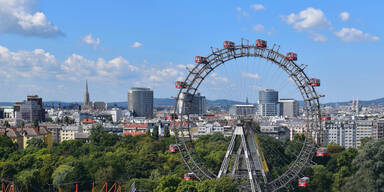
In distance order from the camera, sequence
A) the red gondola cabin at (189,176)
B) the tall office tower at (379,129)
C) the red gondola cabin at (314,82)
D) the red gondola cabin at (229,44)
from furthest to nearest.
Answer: the tall office tower at (379,129) → the red gondola cabin at (229,44) → the red gondola cabin at (189,176) → the red gondola cabin at (314,82)

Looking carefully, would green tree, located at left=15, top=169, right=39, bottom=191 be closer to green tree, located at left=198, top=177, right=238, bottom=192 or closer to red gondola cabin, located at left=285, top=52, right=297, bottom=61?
green tree, located at left=198, top=177, right=238, bottom=192

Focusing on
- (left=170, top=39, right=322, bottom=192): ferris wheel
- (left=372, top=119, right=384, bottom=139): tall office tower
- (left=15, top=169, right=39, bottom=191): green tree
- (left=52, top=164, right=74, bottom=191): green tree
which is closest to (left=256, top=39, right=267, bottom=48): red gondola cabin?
(left=170, top=39, right=322, bottom=192): ferris wheel

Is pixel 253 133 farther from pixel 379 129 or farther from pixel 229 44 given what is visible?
pixel 379 129

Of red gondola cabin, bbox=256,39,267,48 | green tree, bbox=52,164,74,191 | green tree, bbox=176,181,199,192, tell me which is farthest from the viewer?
green tree, bbox=52,164,74,191

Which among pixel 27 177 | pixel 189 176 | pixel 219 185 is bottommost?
pixel 27 177

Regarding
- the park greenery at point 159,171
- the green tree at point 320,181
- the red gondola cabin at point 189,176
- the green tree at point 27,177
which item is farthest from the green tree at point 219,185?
the green tree at point 27,177

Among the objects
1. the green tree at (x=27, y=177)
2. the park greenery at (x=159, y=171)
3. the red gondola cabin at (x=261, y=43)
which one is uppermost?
the red gondola cabin at (x=261, y=43)

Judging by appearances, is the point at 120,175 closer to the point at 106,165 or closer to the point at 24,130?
the point at 106,165

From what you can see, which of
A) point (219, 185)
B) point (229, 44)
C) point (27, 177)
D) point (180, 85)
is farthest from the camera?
point (27, 177)

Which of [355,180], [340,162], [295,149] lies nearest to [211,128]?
[295,149]

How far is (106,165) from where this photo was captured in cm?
7888

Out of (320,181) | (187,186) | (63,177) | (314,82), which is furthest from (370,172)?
(63,177)

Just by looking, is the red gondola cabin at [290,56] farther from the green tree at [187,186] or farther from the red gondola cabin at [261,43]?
the green tree at [187,186]

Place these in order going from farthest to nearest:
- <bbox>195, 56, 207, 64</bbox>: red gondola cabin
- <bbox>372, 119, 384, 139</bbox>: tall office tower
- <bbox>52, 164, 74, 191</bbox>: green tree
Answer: <bbox>372, 119, 384, 139</bbox>: tall office tower < <bbox>52, 164, 74, 191</bbox>: green tree < <bbox>195, 56, 207, 64</bbox>: red gondola cabin
